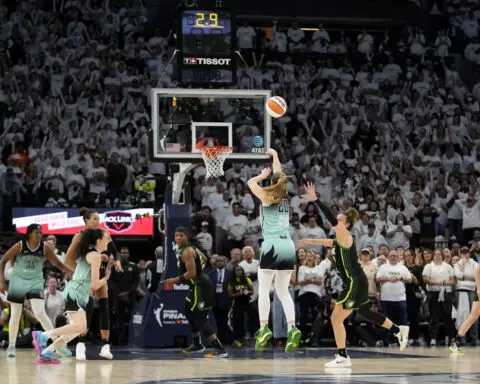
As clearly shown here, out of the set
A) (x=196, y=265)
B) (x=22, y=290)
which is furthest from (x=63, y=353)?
(x=196, y=265)

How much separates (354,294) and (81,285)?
368 centimetres

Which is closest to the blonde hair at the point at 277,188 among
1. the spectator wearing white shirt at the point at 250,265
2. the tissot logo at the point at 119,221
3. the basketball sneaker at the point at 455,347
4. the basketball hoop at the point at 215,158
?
the basketball hoop at the point at 215,158

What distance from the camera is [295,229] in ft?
80.8

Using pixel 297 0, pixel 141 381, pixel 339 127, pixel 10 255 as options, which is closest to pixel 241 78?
pixel 339 127

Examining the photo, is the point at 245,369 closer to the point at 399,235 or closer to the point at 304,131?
the point at 399,235

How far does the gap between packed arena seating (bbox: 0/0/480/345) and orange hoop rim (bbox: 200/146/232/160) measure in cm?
311

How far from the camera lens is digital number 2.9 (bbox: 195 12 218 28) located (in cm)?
2031

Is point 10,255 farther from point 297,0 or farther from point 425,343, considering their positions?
point 297,0

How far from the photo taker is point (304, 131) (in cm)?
3041

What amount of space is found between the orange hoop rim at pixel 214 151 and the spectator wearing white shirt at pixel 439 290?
17.9ft

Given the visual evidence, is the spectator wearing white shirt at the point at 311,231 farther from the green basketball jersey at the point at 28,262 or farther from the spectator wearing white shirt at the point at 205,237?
the green basketball jersey at the point at 28,262

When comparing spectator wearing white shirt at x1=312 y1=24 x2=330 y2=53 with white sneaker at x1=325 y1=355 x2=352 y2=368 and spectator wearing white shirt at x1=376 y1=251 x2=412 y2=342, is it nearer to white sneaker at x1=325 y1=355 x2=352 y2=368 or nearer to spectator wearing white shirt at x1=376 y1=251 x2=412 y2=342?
spectator wearing white shirt at x1=376 y1=251 x2=412 y2=342

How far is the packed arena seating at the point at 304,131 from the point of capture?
24.6m

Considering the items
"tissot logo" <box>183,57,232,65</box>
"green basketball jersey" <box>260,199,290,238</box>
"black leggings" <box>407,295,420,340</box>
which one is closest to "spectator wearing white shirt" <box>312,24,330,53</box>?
"black leggings" <box>407,295,420,340</box>
